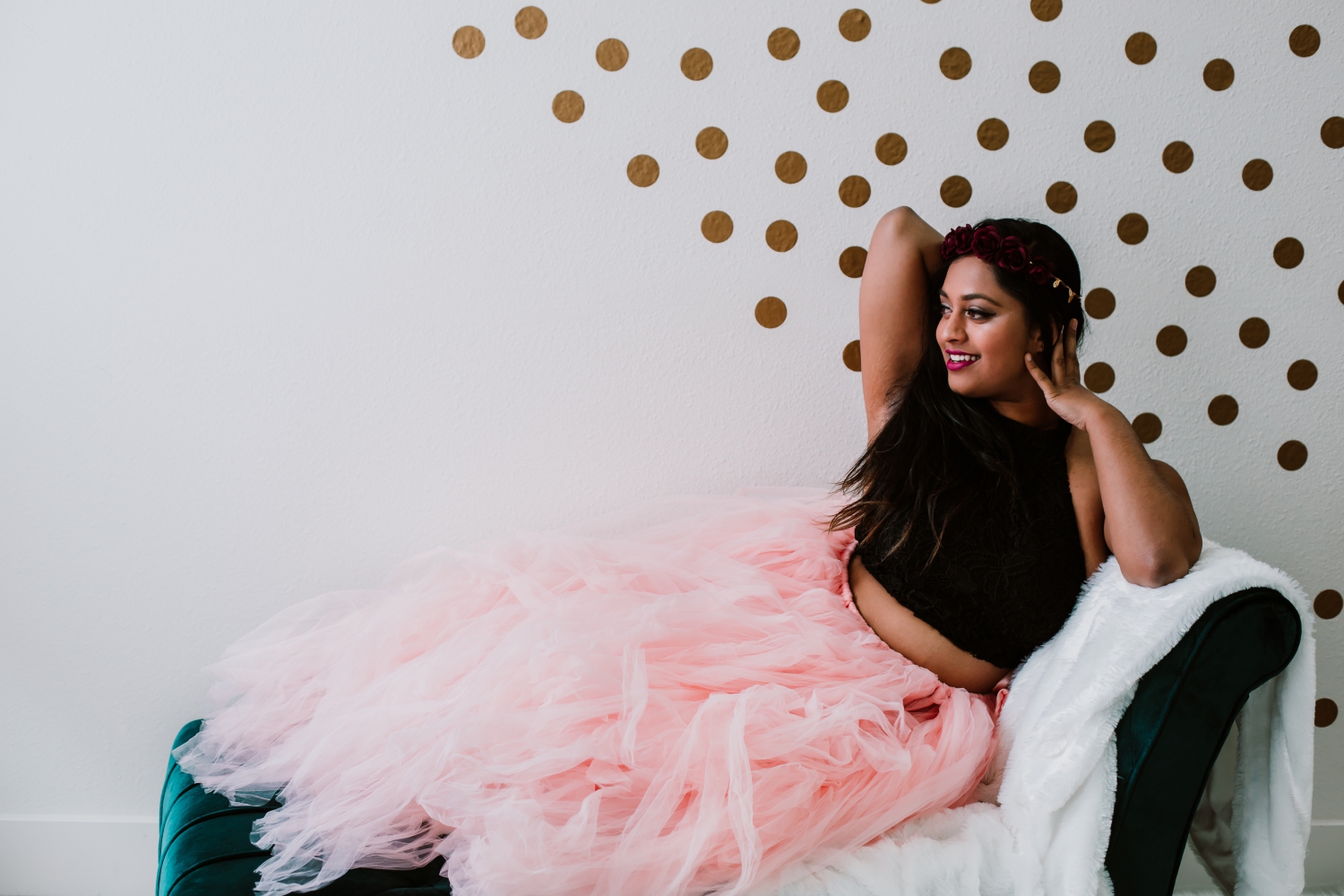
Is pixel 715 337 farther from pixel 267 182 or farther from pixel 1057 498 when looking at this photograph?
pixel 267 182

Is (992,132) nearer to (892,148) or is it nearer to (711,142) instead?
(892,148)

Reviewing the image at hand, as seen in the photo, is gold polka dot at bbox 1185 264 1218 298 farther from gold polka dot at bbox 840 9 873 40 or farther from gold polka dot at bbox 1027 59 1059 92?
gold polka dot at bbox 840 9 873 40

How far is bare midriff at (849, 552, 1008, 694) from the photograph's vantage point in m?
1.34

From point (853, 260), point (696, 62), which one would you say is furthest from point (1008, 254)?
point (696, 62)

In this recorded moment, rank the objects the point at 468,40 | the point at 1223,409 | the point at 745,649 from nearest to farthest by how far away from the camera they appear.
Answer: the point at 745,649 < the point at 468,40 < the point at 1223,409

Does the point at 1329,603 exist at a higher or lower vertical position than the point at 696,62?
lower

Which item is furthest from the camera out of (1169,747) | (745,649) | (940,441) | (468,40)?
(468,40)

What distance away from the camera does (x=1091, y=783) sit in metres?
1.09

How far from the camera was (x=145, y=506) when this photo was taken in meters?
1.69

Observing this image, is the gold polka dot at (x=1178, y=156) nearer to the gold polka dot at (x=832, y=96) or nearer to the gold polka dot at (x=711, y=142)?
the gold polka dot at (x=832, y=96)

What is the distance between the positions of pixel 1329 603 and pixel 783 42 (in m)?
1.63

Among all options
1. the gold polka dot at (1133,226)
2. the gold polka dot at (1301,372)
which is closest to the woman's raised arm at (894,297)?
the gold polka dot at (1133,226)

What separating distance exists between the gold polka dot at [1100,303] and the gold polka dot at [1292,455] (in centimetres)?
47

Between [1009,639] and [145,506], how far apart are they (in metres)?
1.67
